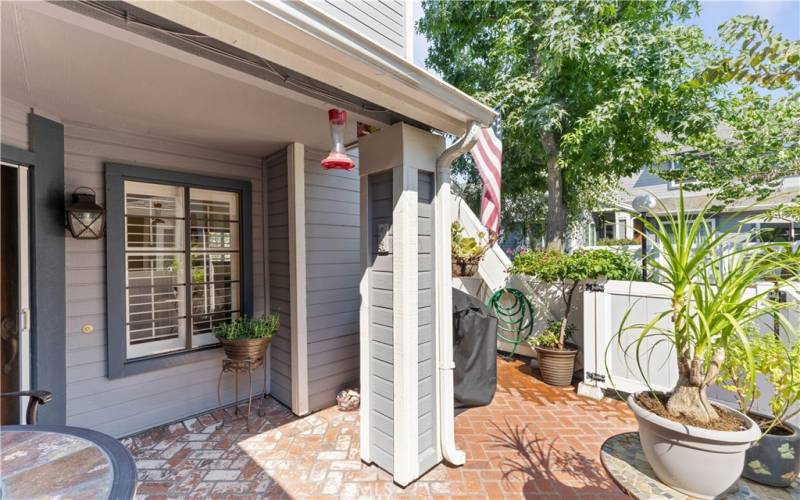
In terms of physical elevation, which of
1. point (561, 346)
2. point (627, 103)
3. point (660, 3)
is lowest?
point (561, 346)

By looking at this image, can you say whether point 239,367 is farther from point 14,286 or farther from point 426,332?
point 426,332

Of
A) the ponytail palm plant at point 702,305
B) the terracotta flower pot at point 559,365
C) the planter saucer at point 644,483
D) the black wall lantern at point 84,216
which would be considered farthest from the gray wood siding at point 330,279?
the ponytail palm plant at point 702,305

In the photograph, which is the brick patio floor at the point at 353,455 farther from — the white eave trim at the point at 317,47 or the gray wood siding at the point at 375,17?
the gray wood siding at the point at 375,17

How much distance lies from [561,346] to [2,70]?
4.92 metres

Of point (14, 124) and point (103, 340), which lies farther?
point (103, 340)

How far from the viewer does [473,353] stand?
3.36 m

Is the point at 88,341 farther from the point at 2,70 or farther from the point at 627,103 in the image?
the point at 627,103

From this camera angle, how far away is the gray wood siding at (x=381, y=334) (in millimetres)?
2355

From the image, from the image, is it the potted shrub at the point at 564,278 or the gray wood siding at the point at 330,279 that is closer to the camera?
the gray wood siding at the point at 330,279

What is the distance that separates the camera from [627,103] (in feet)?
16.6

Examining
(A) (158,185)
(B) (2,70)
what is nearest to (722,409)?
(B) (2,70)

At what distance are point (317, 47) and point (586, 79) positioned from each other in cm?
555

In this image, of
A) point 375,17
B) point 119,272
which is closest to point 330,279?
point 119,272

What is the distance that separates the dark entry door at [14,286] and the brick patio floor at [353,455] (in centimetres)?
92
